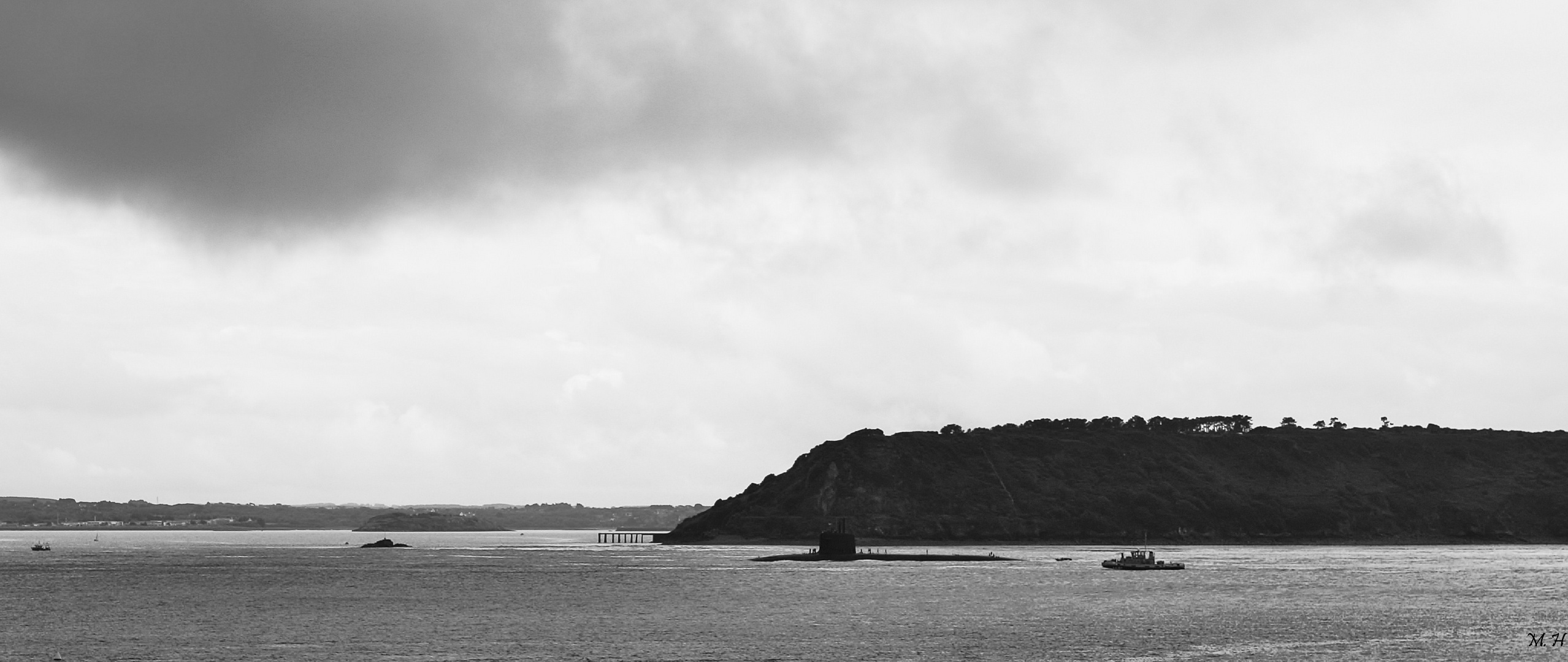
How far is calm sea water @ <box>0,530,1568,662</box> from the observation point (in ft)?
249

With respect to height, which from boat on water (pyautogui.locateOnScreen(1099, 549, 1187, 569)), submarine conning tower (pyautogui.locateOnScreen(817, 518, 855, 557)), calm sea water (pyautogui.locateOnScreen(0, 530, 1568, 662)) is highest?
submarine conning tower (pyautogui.locateOnScreen(817, 518, 855, 557))

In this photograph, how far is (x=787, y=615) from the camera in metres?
99.3

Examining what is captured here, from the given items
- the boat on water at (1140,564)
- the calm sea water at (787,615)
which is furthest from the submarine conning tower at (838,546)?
the boat on water at (1140,564)

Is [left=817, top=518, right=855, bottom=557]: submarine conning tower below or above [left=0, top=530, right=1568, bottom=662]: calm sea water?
above

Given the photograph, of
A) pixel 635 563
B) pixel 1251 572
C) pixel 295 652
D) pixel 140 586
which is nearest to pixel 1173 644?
pixel 295 652

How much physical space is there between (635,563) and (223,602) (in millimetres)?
84268

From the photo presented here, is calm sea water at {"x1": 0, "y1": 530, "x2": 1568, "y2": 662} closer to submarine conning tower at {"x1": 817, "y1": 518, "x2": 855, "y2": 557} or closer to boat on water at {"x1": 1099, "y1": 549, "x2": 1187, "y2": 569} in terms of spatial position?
boat on water at {"x1": 1099, "y1": 549, "x2": 1187, "y2": 569}

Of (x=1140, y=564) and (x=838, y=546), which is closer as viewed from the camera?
(x=1140, y=564)

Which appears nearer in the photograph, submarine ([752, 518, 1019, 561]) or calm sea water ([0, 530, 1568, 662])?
calm sea water ([0, 530, 1568, 662])

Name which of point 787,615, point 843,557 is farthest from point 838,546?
point 787,615

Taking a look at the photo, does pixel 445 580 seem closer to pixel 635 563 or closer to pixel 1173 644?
pixel 635 563

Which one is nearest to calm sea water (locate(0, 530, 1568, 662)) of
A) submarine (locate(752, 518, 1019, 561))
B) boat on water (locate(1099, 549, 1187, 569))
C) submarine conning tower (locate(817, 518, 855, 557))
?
boat on water (locate(1099, 549, 1187, 569))

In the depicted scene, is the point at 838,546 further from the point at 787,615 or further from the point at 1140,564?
the point at 787,615

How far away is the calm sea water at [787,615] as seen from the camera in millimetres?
75875
